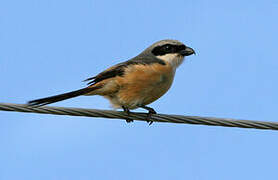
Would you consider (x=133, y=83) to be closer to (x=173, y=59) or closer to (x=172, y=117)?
(x=173, y=59)

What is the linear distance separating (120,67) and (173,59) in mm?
895

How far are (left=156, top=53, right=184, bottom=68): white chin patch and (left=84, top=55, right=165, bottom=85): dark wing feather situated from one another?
0.50 ft

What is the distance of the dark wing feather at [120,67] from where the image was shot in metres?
6.07

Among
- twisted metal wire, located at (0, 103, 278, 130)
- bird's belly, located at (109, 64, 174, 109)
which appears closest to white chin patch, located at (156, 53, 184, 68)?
bird's belly, located at (109, 64, 174, 109)

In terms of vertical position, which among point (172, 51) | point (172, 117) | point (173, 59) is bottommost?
point (172, 117)

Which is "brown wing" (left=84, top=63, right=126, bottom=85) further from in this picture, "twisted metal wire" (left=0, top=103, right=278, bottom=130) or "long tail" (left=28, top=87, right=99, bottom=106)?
"twisted metal wire" (left=0, top=103, right=278, bottom=130)

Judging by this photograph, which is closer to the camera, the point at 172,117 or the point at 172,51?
the point at 172,117

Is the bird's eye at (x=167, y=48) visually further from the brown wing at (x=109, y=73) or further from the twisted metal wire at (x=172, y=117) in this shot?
the twisted metal wire at (x=172, y=117)

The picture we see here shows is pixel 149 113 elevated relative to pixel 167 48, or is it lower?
lower

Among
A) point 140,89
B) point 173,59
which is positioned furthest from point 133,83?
point 173,59

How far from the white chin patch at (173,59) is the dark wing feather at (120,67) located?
153 mm

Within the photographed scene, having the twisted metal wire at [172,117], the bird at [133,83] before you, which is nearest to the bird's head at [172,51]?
the bird at [133,83]

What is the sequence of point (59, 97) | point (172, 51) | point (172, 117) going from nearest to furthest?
point (172, 117) < point (59, 97) < point (172, 51)

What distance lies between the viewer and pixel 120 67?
6.24 metres
